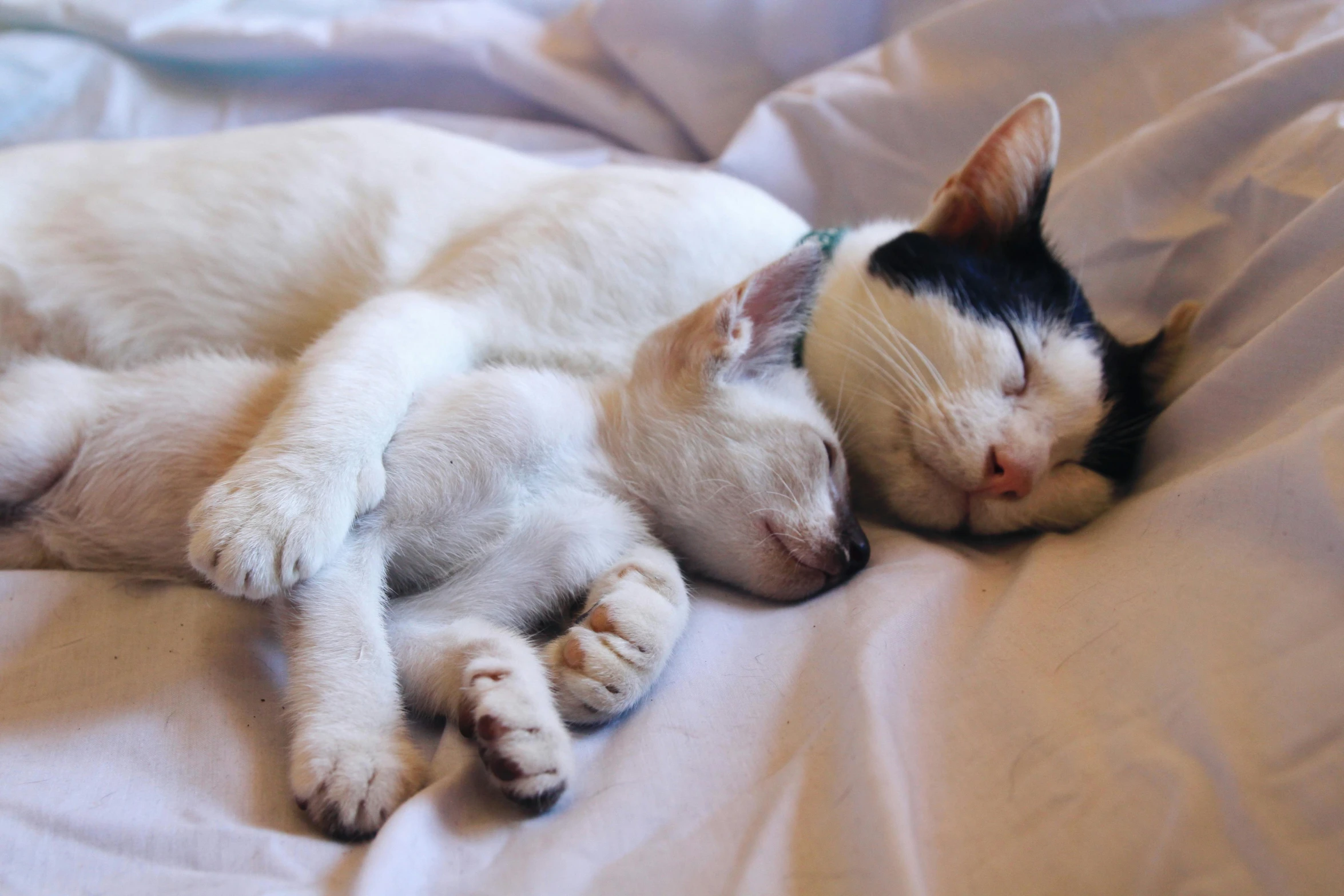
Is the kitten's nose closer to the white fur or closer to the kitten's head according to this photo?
the kitten's head

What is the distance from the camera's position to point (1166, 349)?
126 cm

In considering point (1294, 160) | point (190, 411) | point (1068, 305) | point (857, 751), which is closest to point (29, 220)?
point (190, 411)

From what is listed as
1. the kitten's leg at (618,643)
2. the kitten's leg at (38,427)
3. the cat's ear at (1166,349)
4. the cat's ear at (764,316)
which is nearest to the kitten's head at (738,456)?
the cat's ear at (764,316)

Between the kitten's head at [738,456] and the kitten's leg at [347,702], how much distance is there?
35 centimetres

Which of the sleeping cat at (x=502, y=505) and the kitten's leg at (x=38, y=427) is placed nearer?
the sleeping cat at (x=502, y=505)

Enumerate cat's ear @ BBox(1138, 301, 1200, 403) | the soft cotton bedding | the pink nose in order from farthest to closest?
cat's ear @ BBox(1138, 301, 1200, 403) < the pink nose < the soft cotton bedding

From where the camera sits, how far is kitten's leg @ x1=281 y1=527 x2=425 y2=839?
2.50 ft

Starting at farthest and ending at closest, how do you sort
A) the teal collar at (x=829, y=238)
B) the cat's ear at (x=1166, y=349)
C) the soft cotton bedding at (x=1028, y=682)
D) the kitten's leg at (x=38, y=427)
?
the teal collar at (x=829, y=238) → the cat's ear at (x=1166, y=349) → the kitten's leg at (x=38, y=427) → the soft cotton bedding at (x=1028, y=682)

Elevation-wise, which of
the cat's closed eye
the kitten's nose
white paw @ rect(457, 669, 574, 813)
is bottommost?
white paw @ rect(457, 669, 574, 813)

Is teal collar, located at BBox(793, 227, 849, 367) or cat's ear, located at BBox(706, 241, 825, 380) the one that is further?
teal collar, located at BBox(793, 227, 849, 367)

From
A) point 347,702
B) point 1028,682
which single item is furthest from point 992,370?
point 347,702

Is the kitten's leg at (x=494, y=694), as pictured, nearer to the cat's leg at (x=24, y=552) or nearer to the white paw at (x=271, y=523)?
the white paw at (x=271, y=523)

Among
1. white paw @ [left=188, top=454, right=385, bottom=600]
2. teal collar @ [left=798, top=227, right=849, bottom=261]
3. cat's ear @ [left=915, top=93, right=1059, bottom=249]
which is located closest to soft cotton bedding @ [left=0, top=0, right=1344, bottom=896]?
white paw @ [left=188, top=454, right=385, bottom=600]

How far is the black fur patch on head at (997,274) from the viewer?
4.01ft
